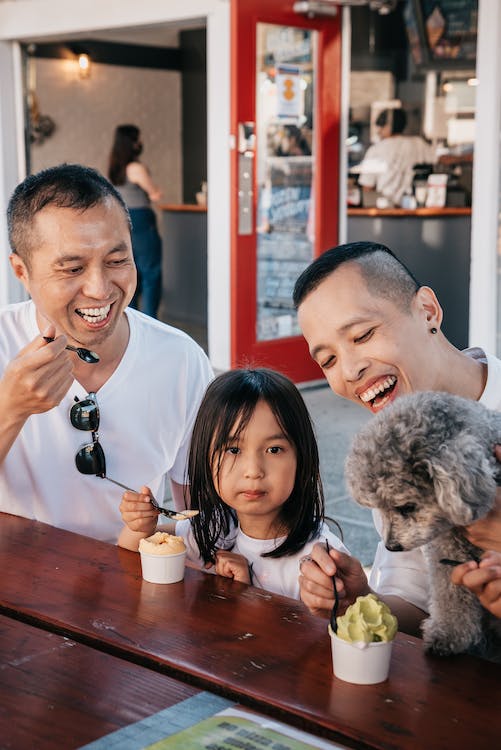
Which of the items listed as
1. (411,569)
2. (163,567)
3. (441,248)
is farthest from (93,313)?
(441,248)

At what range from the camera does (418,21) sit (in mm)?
10070

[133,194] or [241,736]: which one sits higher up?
[133,194]

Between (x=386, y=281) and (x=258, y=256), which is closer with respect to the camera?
(x=386, y=281)

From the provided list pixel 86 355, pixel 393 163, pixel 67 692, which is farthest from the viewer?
pixel 393 163

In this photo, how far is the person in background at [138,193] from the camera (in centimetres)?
875

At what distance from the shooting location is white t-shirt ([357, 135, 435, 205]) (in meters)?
9.55

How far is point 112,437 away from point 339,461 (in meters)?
3.12

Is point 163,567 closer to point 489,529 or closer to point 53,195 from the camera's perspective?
point 489,529

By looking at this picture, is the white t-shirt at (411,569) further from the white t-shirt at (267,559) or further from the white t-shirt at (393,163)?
the white t-shirt at (393,163)

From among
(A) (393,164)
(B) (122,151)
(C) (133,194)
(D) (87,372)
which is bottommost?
(D) (87,372)

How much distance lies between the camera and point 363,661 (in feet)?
4.55

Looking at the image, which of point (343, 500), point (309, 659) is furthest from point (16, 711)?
point (343, 500)

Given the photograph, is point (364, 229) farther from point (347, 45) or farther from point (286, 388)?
point (286, 388)

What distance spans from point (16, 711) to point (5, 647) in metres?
0.23
